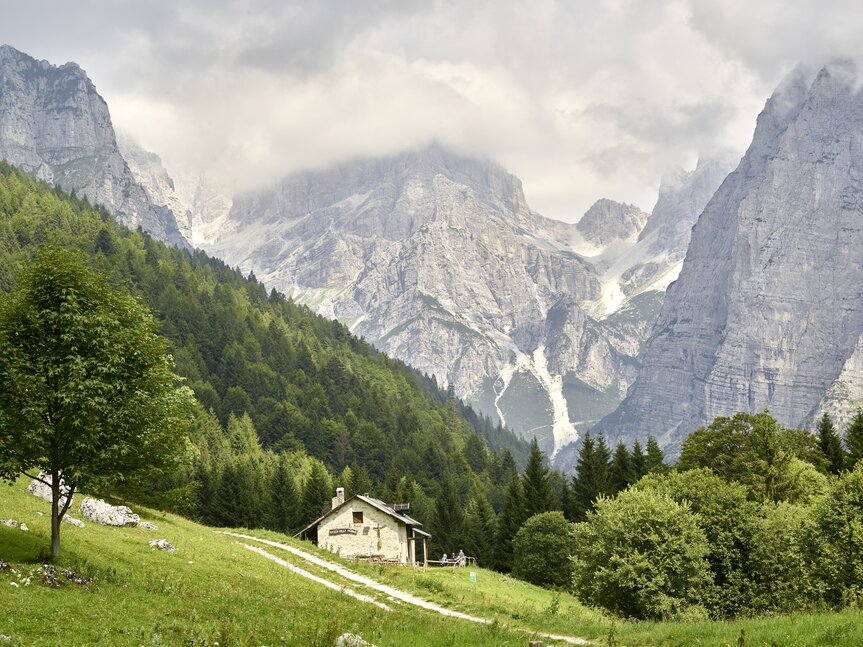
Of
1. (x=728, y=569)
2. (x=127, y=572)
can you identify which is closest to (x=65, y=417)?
(x=127, y=572)

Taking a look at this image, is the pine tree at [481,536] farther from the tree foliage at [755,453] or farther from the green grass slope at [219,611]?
the green grass slope at [219,611]

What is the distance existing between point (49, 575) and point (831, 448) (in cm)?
8662

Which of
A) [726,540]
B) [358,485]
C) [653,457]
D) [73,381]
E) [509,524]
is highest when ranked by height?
[653,457]

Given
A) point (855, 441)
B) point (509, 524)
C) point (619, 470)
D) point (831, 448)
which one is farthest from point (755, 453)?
point (509, 524)

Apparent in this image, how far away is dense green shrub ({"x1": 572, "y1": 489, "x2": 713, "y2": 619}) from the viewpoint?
40.8 metres

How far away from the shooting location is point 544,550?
302 feet

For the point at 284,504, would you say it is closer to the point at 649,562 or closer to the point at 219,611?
the point at 649,562

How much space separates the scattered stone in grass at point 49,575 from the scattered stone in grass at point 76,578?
45cm

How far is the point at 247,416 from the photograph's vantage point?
612 feet

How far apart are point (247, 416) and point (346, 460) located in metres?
25.1

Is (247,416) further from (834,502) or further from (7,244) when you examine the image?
(834,502)

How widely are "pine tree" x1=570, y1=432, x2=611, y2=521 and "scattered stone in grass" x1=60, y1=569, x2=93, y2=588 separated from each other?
83977 mm

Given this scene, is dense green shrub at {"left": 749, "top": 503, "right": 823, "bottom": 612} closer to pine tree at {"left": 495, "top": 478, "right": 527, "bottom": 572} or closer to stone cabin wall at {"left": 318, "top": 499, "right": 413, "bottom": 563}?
stone cabin wall at {"left": 318, "top": 499, "right": 413, "bottom": 563}

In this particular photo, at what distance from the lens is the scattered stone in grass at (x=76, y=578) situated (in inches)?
1093
